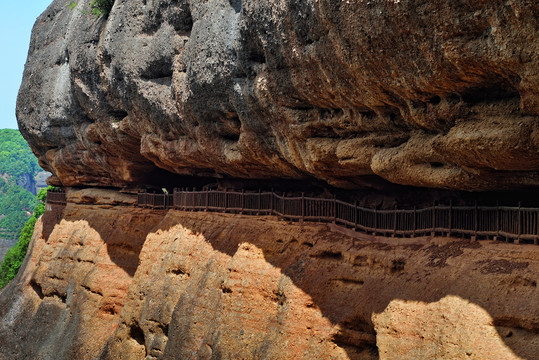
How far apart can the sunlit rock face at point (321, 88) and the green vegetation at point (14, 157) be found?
396 ft

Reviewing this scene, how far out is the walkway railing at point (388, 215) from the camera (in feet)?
35.0

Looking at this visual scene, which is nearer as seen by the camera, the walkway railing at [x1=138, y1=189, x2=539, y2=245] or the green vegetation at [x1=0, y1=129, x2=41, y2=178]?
the walkway railing at [x1=138, y1=189, x2=539, y2=245]

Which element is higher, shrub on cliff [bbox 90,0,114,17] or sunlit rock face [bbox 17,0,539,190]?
shrub on cliff [bbox 90,0,114,17]

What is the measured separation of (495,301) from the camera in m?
9.64

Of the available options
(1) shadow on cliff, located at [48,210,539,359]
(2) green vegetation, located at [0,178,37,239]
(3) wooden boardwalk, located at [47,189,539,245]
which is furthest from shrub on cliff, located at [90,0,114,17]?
(2) green vegetation, located at [0,178,37,239]

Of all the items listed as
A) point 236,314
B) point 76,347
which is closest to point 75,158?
point 76,347

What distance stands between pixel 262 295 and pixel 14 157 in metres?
136

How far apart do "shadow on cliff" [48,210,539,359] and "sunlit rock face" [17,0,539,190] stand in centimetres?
137

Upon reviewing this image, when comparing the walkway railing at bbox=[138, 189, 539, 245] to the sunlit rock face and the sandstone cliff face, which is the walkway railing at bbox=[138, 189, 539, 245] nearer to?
the sandstone cliff face

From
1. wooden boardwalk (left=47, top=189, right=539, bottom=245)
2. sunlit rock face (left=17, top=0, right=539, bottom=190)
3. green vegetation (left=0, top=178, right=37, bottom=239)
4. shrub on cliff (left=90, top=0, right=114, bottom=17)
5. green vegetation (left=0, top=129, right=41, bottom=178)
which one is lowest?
green vegetation (left=0, top=178, right=37, bottom=239)

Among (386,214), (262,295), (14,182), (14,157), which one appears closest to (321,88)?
(386,214)

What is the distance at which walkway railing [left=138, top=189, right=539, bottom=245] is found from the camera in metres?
10.7

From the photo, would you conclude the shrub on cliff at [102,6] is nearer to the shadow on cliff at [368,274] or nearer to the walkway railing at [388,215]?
the walkway railing at [388,215]

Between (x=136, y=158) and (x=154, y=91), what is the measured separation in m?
5.87
